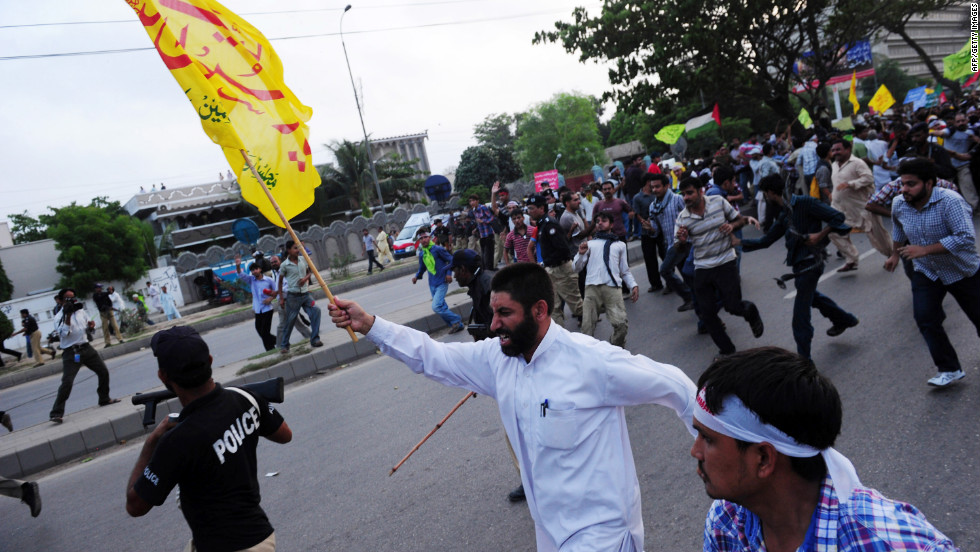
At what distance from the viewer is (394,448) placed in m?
5.77

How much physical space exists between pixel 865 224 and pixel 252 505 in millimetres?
9242

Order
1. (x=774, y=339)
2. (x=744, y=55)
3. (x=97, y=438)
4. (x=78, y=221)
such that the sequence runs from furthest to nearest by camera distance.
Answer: (x=78, y=221) < (x=744, y=55) < (x=97, y=438) < (x=774, y=339)

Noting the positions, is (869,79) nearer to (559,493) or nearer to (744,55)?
(744,55)

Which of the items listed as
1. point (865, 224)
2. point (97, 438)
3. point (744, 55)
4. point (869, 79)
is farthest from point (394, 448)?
point (869, 79)

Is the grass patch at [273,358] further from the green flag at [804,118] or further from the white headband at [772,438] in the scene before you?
the green flag at [804,118]

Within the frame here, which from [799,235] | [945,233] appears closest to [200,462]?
[945,233]

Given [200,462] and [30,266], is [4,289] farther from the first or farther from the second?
[200,462]

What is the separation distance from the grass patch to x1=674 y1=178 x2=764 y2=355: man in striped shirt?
6.06 m

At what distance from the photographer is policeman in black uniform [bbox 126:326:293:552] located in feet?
7.96

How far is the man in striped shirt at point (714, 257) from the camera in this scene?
6094 millimetres

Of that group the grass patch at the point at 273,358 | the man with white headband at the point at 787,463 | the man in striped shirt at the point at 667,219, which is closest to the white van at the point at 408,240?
the grass patch at the point at 273,358

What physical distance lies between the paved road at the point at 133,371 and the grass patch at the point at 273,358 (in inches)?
78.9

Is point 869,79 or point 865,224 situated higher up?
point 869,79

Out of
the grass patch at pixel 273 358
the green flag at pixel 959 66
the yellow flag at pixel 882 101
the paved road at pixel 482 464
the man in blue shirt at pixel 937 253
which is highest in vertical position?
the green flag at pixel 959 66
